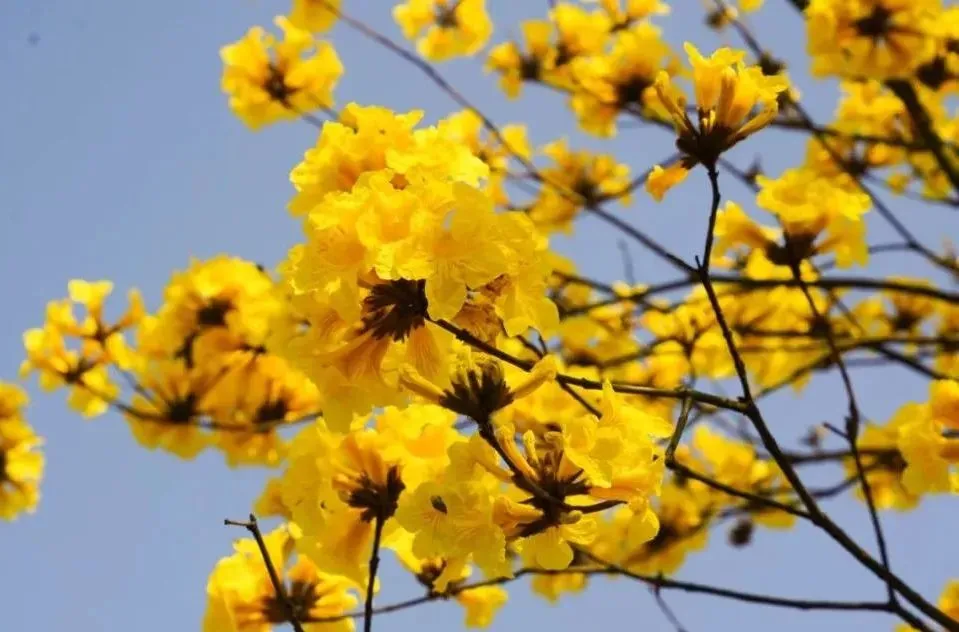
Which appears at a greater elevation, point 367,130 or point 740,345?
point 740,345

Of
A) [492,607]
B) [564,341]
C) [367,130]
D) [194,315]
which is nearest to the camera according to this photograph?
[367,130]

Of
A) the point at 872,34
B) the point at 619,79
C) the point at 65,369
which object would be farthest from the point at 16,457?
the point at 872,34

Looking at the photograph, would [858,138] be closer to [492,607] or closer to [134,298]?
[492,607]

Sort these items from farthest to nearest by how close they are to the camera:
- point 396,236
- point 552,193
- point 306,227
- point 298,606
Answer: point 552,193 → point 298,606 → point 306,227 → point 396,236

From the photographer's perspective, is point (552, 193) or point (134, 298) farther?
point (552, 193)

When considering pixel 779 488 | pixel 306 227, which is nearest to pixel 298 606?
pixel 306 227

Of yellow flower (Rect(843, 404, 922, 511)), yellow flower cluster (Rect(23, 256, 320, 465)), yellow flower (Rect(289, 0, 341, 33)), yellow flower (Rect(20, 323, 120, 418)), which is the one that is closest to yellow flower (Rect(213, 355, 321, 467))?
yellow flower cluster (Rect(23, 256, 320, 465))

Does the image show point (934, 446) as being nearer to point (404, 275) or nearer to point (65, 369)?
point (404, 275)

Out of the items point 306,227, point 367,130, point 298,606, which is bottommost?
point 298,606
